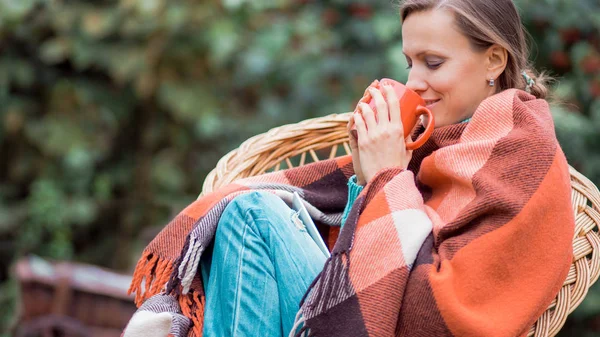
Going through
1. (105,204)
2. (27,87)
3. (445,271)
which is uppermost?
(445,271)

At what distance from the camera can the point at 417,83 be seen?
5.20 ft

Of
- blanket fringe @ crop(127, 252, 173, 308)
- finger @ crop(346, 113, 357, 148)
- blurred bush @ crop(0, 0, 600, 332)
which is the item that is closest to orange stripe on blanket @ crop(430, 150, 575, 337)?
finger @ crop(346, 113, 357, 148)

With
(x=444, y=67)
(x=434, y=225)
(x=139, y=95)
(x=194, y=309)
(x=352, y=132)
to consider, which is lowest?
(x=139, y=95)

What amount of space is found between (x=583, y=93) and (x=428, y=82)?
1.21 meters

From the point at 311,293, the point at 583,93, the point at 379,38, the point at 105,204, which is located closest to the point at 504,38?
the point at 311,293

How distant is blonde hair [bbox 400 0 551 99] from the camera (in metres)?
1.55

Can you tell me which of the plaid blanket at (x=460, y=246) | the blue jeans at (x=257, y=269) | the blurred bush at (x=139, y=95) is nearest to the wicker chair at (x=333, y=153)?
the plaid blanket at (x=460, y=246)

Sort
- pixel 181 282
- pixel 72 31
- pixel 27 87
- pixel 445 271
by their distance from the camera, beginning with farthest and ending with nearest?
pixel 27 87, pixel 72 31, pixel 181 282, pixel 445 271

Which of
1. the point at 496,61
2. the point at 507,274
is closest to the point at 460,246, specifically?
the point at 507,274

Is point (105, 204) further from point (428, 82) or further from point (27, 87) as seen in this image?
point (428, 82)

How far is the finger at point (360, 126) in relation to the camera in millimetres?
1533

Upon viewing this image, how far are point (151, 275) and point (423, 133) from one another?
63 cm

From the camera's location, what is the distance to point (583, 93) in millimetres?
2576

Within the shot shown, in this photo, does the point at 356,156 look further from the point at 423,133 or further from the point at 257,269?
the point at 257,269
